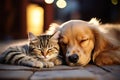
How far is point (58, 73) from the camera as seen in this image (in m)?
1.56

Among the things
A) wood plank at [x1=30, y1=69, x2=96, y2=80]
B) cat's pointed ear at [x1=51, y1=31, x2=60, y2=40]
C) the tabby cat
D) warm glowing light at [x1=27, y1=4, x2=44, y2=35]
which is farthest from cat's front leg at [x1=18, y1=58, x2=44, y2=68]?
warm glowing light at [x1=27, y1=4, x2=44, y2=35]

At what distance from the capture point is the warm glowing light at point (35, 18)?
391 centimetres

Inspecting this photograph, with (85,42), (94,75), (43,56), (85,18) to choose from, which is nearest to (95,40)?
(85,42)

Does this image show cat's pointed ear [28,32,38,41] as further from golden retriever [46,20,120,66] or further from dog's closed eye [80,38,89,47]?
dog's closed eye [80,38,89,47]

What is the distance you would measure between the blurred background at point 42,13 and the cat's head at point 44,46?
96cm

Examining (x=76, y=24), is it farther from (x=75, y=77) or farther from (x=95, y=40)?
(x=75, y=77)

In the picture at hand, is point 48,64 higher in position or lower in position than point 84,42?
lower

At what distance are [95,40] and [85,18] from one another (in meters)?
1.29

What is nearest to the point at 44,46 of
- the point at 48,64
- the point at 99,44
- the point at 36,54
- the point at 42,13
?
the point at 36,54

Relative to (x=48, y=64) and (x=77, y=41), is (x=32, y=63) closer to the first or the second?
(x=48, y=64)

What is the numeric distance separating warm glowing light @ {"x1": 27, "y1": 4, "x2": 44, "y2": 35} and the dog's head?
6.21 ft

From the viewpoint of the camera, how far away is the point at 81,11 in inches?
130

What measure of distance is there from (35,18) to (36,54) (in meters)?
2.21

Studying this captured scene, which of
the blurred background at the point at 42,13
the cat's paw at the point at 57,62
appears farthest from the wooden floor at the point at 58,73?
the blurred background at the point at 42,13
